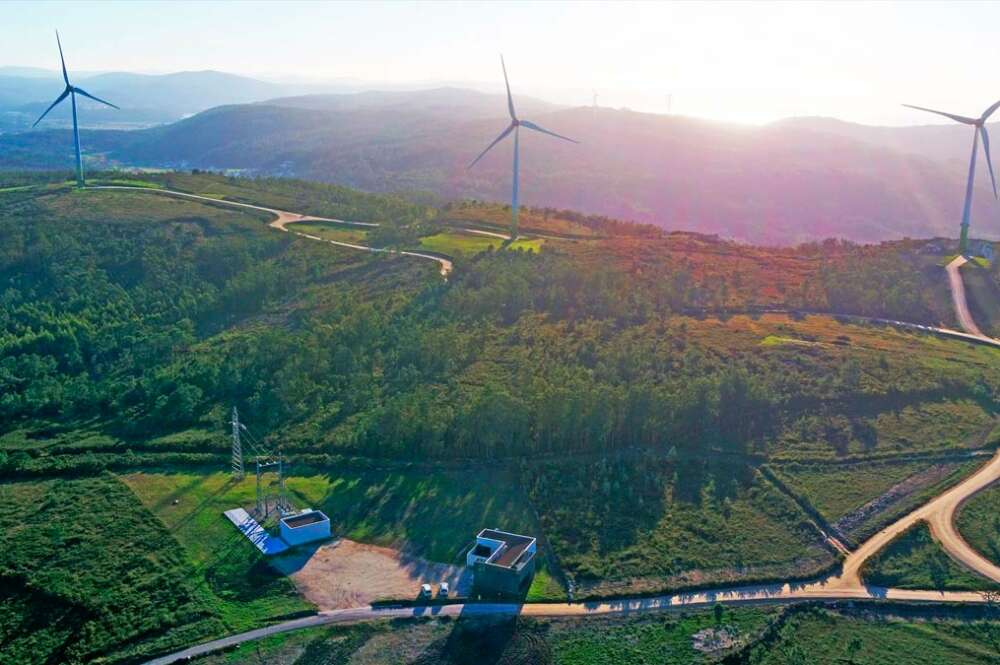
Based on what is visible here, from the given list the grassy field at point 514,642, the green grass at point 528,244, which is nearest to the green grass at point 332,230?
the green grass at point 528,244

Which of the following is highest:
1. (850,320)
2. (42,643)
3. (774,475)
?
(850,320)

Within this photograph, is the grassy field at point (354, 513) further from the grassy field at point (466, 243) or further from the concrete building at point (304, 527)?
the grassy field at point (466, 243)

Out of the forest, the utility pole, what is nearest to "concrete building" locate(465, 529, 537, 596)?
the forest

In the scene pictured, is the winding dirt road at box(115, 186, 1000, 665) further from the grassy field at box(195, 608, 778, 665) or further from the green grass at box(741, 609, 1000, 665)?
the green grass at box(741, 609, 1000, 665)

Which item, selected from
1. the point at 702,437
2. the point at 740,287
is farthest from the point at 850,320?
the point at 702,437

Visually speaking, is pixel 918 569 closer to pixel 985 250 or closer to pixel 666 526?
pixel 666 526

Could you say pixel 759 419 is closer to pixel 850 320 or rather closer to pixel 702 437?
pixel 702 437

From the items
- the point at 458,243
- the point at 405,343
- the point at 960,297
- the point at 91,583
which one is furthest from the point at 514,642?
the point at 458,243
